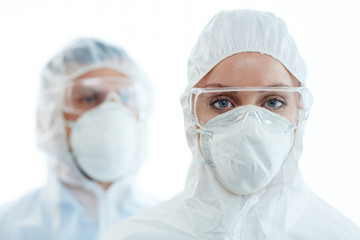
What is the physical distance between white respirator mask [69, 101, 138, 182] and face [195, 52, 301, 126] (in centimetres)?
114

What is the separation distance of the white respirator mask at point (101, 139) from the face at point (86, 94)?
4cm

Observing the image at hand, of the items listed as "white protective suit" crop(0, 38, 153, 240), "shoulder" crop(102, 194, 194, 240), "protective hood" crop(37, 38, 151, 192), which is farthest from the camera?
"protective hood" crop(37, 38, 151, 192)

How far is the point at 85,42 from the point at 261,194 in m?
1.76

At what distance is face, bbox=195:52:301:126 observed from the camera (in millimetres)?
1641

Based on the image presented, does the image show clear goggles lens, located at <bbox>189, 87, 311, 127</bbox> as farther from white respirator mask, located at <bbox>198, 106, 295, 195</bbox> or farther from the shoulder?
the shoulder

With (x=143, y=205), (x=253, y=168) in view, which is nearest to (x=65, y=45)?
A: (x=143, y=205)

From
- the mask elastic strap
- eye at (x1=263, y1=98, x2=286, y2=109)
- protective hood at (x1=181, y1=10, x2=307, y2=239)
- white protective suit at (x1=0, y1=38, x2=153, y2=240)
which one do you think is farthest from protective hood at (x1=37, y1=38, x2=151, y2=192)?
eye at (x1=263, y1=98, x2=286, y2=109)

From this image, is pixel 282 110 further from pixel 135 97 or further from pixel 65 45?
pixel 65 45

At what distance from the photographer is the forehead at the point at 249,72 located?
5.37ft

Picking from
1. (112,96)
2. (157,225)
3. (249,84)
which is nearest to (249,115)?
(249,84)

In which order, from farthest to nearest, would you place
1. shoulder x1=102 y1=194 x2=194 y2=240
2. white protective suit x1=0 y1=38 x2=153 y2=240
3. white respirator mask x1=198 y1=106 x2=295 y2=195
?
white protective suit x1=0 y1=38 x2=153 y2=240 < shoulder x1=102 y1=194 x2=194 y2=240 < white respirator mask x1=198 y1=106 x2=295 y2=195

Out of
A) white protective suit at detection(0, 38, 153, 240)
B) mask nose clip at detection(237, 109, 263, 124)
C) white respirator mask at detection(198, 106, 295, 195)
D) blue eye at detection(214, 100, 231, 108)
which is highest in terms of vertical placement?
blue eye at detection(214, 100, 231, 108)

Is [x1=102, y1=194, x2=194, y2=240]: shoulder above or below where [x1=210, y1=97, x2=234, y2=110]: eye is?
below

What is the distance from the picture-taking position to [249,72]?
64.6 inches
